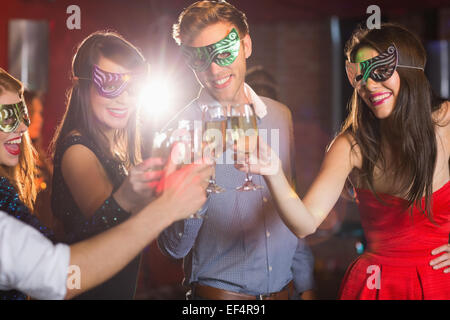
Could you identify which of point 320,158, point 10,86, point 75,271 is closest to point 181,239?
point 75,271

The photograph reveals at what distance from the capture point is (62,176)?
143 cm

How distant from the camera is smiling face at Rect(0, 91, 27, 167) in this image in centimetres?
139

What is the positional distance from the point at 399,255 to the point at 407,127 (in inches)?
16.2

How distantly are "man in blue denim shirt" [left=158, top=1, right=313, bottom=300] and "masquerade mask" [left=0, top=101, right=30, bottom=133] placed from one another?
0.52 m

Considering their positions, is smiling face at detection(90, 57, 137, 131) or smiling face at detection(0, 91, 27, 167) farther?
smiling face at detection(90, 57, 137, 131)

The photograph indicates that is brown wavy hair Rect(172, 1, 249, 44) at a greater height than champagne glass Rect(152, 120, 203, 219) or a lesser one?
greater

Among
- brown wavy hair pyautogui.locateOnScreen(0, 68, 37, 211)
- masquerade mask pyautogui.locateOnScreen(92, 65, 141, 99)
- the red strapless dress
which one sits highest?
masquerade mask pyautogui.locateOnScreen(92, 65, 141, 99)

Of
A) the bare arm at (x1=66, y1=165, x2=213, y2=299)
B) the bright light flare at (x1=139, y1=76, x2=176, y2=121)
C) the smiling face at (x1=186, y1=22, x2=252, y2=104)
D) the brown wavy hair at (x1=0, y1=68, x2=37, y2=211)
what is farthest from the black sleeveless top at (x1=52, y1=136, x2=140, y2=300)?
the bright light flare at (x1=139, y1=76, x2=176, y2=121)

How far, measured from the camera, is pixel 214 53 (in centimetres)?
156

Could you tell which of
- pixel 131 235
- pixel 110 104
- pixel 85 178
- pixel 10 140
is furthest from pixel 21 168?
pixel 131 235

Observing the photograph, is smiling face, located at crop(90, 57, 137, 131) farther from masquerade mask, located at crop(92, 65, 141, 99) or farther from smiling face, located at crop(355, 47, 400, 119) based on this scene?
smiling face, located at crop(355, 47, 400, 119)

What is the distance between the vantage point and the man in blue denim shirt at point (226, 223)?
1575 millimetres

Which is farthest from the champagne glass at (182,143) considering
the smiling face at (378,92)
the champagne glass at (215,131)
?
the smiling face at (378,92)
